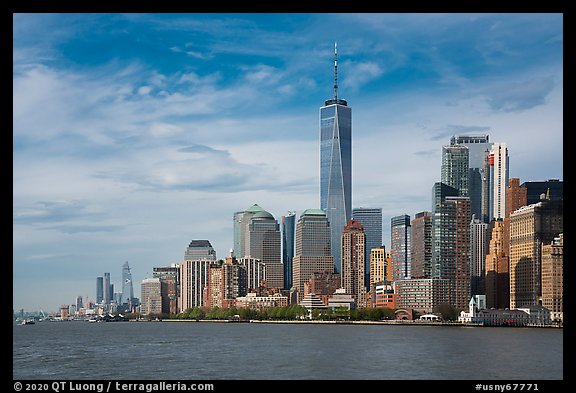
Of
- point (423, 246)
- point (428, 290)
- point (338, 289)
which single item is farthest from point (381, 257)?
point (428, 290)

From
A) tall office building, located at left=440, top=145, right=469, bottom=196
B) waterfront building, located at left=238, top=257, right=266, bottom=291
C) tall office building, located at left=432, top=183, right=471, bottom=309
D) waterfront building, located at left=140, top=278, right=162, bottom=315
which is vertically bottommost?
waterfront building, located at left=140, top=278, right=162, bottom=315

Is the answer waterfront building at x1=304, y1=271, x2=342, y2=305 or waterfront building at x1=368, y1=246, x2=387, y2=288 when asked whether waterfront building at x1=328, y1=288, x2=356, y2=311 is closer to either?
waterfront building at x1=304, y1=271, x2=342, y2=305

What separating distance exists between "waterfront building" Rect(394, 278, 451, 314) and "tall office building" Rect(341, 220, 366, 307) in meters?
15.3

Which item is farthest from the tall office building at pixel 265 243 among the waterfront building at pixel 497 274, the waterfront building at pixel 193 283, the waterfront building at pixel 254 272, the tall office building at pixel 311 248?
the waterfront building at pixel 497 274

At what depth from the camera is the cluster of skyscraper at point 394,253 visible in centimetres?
7144

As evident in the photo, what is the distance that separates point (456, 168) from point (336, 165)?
20632mm

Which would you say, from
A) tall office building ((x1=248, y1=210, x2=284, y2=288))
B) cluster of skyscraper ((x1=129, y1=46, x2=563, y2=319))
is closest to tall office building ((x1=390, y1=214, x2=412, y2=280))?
cluster of skyscraper ((x1=129, y1=46, x2=563, y2=319))

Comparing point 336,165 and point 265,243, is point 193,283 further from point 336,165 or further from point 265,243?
point 336,165

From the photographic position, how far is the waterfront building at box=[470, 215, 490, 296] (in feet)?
269

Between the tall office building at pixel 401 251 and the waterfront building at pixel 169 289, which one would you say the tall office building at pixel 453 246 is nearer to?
the tall office building at pixel 401 251

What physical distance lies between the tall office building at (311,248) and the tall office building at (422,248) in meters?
17.4

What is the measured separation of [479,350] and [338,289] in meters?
63.5

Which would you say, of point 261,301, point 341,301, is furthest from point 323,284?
point 341,301
